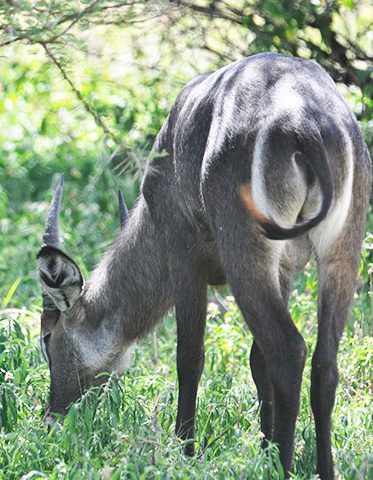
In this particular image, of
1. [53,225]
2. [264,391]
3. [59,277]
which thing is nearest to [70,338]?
[59,277]

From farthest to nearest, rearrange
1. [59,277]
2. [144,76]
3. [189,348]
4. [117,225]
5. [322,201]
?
[117,225]
[144,76]
[59,277]
[189,348]
[322,201]

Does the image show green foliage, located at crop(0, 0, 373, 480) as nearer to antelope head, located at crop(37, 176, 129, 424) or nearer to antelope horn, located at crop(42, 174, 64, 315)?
antelope head, located at crop(37, 176, 129, 424)

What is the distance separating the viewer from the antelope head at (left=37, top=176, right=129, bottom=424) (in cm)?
514

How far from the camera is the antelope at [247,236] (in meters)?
4.04

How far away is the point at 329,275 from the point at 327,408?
522mm

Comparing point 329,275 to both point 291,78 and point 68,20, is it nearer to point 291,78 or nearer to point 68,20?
point 291,78

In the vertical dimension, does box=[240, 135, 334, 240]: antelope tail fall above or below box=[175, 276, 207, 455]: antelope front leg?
above

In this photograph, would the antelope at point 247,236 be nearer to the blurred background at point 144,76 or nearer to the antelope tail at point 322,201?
the antelope tail at point 322,201

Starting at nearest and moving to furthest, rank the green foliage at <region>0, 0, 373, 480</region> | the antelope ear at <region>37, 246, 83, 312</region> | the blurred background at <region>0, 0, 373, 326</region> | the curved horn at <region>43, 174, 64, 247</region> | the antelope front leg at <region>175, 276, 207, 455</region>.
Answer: the green foliage at <region>0, 0, 373, 480</region> → the antelope front leg at <region>175, 276, 207, 455</region> → the antelope ear at <region>37, 246, 83, 312</region> → the curved horn at <region>43, 174, 64, 247</region> → the blurred background at <region>0, 0, 373, 326</region>

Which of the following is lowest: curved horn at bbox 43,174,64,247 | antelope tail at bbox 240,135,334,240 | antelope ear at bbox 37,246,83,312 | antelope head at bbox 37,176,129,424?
antelope head at bbox 37,176,129,424

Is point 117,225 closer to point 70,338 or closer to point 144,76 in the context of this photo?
point 144,76

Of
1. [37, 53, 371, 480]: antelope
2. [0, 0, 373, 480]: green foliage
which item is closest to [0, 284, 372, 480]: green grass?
[0, 0, 373, 480]: green foliage

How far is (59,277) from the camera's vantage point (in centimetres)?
511

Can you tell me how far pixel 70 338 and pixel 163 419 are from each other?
64 centimetres
